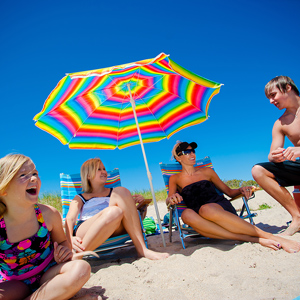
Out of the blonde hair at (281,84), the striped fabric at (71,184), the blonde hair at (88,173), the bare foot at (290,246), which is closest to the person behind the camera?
the bare foot at (290,246)

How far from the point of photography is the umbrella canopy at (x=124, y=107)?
10.3ft

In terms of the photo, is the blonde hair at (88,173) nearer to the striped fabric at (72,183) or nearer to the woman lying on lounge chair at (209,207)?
the striped fabric at (72,183)

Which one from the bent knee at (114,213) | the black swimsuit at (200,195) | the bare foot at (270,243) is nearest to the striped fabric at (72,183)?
the black swimsuit at (200,195)

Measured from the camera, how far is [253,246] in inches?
103

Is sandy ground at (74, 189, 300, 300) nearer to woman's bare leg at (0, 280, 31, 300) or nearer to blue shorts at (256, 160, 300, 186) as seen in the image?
woman's bare leg at (0, 280, 31, 300)

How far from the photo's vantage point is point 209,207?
113 inches

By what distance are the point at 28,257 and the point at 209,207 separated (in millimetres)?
1925

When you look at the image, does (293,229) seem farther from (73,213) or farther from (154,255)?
(73,213)

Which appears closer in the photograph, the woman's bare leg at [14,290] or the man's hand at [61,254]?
the woman's bare leg at [14,290]

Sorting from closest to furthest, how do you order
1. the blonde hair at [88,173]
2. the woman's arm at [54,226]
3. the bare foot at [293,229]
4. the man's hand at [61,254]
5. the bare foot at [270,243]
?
the man's hand at [61,254], the woman's arm at [54,226], the bare foot at [270,243], the bare foot at [293,229], the blonde hair at [88,173]

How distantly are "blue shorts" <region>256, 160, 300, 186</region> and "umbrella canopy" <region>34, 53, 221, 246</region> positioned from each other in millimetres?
1208

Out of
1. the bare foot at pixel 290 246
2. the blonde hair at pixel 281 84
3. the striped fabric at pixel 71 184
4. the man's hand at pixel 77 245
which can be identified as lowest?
the bare foot at pixel 290 246

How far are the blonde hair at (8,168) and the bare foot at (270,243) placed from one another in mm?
2413

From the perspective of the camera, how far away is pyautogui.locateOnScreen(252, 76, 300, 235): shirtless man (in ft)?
9.78
